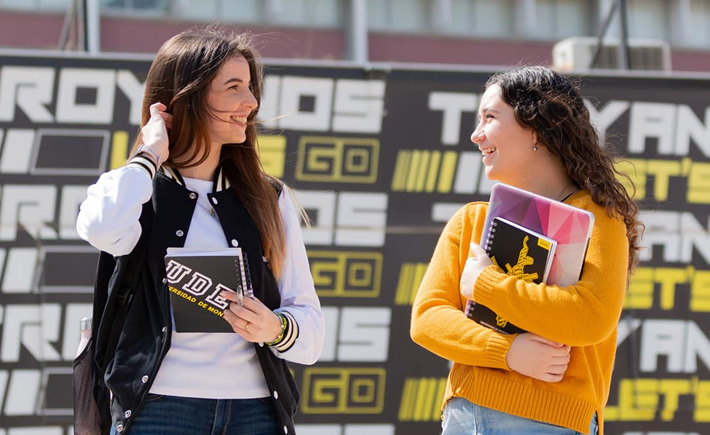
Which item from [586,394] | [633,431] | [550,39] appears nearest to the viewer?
[586,394]

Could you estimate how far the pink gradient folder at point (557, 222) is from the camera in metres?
2.09

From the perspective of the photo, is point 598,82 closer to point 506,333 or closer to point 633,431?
point 633,431

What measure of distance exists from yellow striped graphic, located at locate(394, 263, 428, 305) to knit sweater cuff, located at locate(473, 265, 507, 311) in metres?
2.37

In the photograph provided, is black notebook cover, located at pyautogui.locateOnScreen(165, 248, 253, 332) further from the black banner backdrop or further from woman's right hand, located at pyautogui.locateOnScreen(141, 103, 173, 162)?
the black banner backdrop

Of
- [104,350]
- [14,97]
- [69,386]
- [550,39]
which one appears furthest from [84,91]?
[550,39]

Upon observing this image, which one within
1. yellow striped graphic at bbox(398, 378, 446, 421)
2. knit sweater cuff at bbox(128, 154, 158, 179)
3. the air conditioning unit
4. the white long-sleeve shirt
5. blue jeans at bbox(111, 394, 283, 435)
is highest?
the air conditioning unit

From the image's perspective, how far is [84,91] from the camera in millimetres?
4348

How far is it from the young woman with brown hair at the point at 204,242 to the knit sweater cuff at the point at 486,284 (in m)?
0.40

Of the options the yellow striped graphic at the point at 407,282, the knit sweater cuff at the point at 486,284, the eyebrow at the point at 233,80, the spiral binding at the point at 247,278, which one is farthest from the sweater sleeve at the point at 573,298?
the yellow striped graphic at the point at 407,282

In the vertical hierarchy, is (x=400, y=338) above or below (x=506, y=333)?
below

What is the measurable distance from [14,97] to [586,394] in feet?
Answer: 10.2

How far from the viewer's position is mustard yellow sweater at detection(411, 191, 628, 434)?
209 centimetres

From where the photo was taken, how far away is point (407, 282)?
4535 mm

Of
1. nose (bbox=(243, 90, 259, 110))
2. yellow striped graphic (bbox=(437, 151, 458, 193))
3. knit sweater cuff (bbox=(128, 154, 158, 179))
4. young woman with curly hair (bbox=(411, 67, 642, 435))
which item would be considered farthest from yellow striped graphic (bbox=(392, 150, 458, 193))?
knit sweater cuff (bbox=(128, 154, 158, 179))
